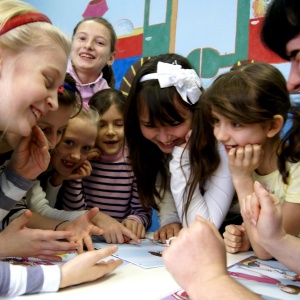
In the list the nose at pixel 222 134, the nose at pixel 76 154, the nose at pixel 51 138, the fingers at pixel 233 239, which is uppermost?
the nose at pixel 222 134

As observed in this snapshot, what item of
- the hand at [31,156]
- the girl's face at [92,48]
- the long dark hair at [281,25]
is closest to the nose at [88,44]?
the girl's face at [92,48]

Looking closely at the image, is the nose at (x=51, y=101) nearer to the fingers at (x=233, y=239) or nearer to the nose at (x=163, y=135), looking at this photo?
the nose at (x=163, y=135)

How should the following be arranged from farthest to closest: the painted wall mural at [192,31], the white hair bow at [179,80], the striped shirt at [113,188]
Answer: the painted wall mural at [192,31] < the striped shirt at [113,188] < the white hair bow at [179,80]

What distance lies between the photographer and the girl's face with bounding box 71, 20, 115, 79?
6.12ft

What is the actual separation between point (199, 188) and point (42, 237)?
540 millimetres

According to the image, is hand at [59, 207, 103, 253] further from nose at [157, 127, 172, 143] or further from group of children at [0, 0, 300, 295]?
nose at [157, 127, 172, 143]

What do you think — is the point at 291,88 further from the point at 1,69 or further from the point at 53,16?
the point at 53,16

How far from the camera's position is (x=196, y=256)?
50cm

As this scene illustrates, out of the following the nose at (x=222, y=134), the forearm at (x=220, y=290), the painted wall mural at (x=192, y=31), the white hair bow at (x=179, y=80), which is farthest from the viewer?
the painted wall mural at (x=192, y=31)

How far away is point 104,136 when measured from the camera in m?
1.32

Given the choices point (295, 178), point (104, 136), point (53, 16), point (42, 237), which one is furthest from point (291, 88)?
point (53, 16)

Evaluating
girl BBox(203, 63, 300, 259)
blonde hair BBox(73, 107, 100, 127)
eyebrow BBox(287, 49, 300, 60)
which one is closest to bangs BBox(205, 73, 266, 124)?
girl BBox(203, 63, 300, 259)

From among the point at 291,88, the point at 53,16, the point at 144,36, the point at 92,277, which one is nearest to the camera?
the point at 92,277

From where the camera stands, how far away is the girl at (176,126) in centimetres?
108
